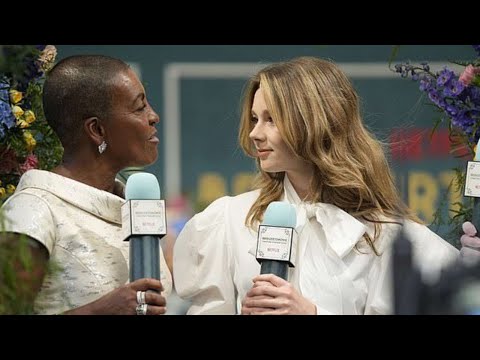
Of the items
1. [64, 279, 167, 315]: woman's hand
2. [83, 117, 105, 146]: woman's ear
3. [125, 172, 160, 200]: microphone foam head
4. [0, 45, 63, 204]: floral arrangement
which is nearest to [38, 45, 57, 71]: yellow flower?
[0, 45, 63, 204]: floral arrangement

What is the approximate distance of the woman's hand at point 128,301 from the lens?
8.50 ft

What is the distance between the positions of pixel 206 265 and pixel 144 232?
1.61 feet

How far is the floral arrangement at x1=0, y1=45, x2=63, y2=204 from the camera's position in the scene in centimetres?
296

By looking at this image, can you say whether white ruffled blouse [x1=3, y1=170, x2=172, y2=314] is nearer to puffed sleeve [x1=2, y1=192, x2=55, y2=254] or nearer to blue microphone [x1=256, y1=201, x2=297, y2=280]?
puffed sleeve [x1=2, y1=192, x2=55, y2=254]

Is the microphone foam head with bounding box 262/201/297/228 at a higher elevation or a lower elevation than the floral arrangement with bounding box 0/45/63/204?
lower

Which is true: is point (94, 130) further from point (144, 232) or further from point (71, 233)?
point (144, 232)

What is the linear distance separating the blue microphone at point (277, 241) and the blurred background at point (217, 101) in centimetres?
232

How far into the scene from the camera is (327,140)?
3.13 metres

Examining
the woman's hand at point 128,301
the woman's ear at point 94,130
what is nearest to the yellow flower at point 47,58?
the woman's ear at point 94,130

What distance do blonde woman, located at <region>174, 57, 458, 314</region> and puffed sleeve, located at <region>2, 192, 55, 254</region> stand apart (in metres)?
0.50
